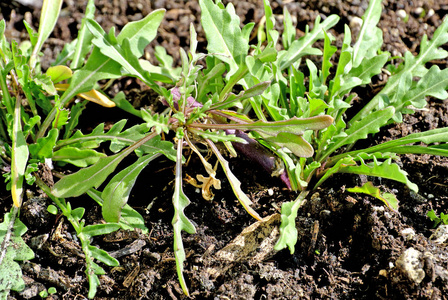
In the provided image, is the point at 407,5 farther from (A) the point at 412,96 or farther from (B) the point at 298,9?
(A) the point at 412,96

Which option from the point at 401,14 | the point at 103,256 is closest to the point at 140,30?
the point at 103,256

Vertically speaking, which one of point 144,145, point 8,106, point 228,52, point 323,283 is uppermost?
point 228,52

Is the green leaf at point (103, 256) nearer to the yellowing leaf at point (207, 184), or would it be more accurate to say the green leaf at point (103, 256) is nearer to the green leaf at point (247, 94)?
the yellowing leaf at point (207, 184)

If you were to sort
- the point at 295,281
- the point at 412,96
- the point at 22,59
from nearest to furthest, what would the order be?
the point at 295,281 < the point at 22,59 < the point at 412,96

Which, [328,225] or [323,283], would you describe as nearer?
[323,283]

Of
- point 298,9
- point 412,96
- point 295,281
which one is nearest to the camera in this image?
point 295,281

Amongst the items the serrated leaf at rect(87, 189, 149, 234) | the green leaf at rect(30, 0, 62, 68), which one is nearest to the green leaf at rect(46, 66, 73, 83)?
the green leaf at rect(30, 0, 62, 68)

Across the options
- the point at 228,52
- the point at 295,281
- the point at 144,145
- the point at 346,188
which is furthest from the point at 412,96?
the point at 144,145
